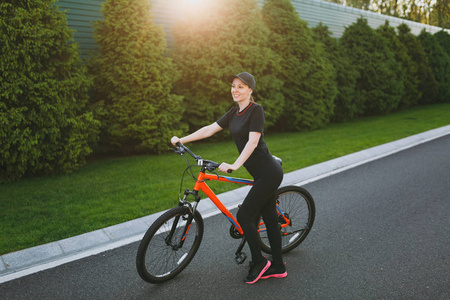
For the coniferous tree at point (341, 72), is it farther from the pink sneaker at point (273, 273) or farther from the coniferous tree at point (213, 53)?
the pink sneaker at point (273, 273)

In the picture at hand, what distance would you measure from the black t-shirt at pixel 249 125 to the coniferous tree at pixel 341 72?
12581 mm

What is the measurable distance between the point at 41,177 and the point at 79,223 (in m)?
3.24

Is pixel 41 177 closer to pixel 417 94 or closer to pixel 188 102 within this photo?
pixel 188 102

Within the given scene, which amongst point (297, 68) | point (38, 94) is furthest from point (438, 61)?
point (38, 94)

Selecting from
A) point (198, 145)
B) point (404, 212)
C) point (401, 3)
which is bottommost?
point (198, 145)

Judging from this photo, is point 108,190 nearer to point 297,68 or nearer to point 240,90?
point 240,90

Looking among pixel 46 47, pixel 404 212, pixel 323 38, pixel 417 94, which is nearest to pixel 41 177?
pixel 46 47

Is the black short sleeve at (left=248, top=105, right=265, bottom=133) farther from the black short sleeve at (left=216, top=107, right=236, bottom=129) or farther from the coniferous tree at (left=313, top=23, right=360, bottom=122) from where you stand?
the coniferous tree at (left=313, top=23, right=360, bottom=122)

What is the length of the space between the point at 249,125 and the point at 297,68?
10.4 meters

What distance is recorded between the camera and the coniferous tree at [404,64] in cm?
1844

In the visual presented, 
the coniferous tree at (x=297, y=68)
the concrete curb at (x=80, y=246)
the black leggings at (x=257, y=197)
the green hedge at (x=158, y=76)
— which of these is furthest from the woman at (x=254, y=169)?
the coniferous tree at (x=297, y=68)

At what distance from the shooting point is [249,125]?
3209mm

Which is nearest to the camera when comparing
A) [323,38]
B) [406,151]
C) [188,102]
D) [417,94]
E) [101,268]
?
[101,268]

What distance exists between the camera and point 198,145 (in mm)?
11180
